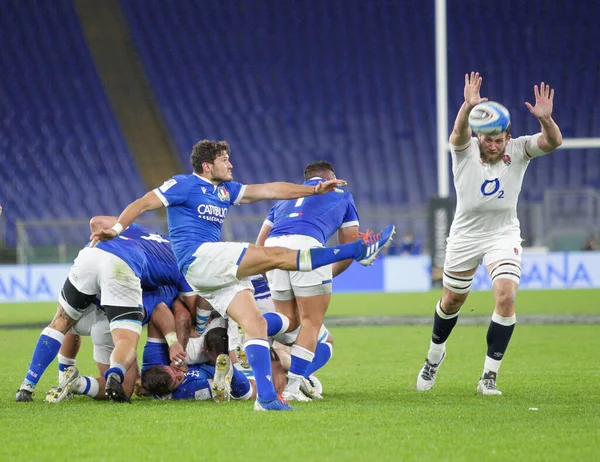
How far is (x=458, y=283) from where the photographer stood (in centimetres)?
711

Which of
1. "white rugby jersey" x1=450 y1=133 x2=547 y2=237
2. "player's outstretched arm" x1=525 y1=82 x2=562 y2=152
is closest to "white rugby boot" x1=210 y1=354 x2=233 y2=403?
"white rugby jersey" x1=450 y1=133 x2=547 y2=237

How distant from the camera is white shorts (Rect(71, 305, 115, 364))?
711 cm

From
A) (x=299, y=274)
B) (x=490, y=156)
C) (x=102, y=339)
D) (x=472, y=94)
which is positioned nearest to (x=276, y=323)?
(x=299, y=274)

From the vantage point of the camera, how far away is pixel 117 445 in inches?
178

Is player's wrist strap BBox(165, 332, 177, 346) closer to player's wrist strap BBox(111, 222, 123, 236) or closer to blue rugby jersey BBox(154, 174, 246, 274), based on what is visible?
blue rugby jersey BBox(154, 174, 246, 274)

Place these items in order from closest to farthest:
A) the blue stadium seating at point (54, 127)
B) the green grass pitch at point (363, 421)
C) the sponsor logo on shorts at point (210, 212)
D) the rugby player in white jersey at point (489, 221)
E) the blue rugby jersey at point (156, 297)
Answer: the green grass pitch at point (363, 421) < the sponsor logo on shorts at point (210, 212) < the rugby player in white jersey at point (489, 221) < the blue rugby jersey at point (156, 297) < the blue stadium seating at point (54, 127)

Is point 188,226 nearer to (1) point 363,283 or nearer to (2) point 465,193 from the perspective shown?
(2) point 465,193

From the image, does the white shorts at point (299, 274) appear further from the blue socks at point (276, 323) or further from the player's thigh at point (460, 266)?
the player's thigh at point (460, 266)

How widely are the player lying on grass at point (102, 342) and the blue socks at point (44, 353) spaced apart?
0.49 ft

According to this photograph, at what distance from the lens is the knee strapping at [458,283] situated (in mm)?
7105

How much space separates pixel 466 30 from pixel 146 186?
413 inches

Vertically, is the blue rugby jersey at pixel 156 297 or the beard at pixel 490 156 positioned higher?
the beard at pixel 490 156

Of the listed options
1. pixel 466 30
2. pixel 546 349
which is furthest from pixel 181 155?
pixel 546 349

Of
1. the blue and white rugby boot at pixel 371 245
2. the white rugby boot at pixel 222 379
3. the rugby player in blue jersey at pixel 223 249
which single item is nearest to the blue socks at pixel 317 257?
the rugby player in blue jersey at pixel 223 249
